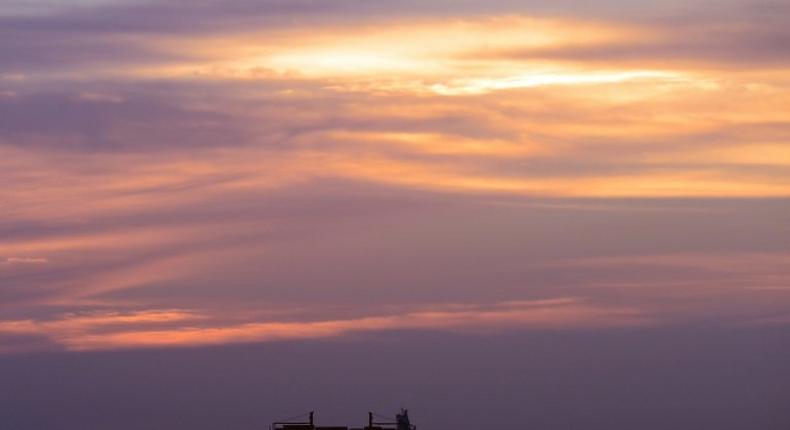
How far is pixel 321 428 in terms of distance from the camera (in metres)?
150

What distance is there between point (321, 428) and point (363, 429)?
4379 mm

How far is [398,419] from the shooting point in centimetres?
15625

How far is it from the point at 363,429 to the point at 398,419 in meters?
4.97

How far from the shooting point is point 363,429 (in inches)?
5994

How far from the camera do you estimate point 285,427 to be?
15075cm

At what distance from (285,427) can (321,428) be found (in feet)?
10.7

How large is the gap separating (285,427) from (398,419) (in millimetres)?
10821

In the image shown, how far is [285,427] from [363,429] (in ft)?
21.6

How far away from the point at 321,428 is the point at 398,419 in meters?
9.24
